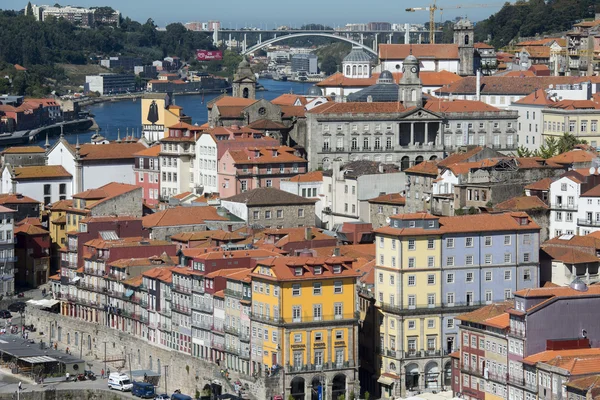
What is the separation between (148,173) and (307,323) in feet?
114

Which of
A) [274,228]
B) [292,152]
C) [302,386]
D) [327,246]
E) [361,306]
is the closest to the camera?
[302,386]

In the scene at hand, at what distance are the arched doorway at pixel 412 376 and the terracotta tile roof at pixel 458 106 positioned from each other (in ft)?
112

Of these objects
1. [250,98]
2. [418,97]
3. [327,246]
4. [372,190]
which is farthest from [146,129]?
[327,246]

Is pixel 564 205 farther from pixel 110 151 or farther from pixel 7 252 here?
pixel 110 151

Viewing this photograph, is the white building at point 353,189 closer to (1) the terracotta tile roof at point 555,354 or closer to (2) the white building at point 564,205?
(2) the white building at point 564,205

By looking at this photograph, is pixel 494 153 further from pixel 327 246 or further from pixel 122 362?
pixel 122 362

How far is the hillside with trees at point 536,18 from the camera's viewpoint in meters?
154

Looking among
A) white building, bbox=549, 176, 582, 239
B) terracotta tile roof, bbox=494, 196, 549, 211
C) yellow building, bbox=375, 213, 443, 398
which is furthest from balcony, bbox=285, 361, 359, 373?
white building, bbox=549, 176, 582, 239

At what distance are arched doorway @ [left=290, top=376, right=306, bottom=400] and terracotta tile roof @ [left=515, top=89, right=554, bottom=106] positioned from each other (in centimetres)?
3890

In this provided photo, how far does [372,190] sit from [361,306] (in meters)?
17.9

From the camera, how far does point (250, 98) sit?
110 meters

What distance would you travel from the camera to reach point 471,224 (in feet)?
220

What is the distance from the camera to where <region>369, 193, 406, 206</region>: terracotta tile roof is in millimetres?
81812

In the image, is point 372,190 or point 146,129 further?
point 146,129
